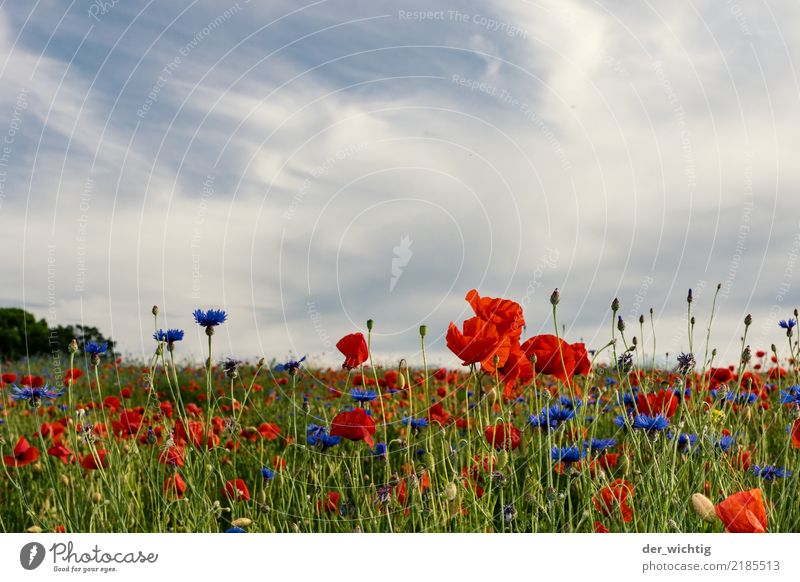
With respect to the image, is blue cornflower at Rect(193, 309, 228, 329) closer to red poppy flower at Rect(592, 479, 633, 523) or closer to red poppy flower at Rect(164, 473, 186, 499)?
red poppy flower at Rect(164, 473, 186, 499)

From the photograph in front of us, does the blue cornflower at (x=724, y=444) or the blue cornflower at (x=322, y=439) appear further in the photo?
the blue cornflower at (x=322, y=439)

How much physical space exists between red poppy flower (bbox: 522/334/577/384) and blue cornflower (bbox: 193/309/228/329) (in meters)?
1.16

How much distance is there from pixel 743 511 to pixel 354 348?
138 cm

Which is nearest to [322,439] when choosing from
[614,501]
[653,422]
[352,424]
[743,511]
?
[352,424]

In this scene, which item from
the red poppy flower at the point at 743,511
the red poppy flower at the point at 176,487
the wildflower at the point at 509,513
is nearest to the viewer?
the red poppy flower at the point at 743,511

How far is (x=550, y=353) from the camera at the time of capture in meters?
2.42

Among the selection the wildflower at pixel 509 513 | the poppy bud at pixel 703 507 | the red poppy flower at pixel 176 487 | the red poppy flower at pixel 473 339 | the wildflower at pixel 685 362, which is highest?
the red poppy flower at pixel 473 339

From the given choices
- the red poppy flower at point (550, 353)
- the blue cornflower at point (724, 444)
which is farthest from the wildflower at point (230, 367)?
the blue cornflower at point (724, 444)

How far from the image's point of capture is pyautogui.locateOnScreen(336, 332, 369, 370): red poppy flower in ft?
8.34

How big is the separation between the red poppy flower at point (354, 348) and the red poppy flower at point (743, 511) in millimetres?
1292

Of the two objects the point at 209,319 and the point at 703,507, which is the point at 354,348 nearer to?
the point at 209,319

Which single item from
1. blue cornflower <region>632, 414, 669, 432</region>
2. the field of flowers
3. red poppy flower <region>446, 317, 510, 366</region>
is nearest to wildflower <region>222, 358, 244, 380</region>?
the field of flowers

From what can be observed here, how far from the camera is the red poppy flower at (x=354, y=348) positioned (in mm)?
2543

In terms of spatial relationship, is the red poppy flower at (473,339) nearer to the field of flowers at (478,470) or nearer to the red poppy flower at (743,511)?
the field of flowers at (478,470)
